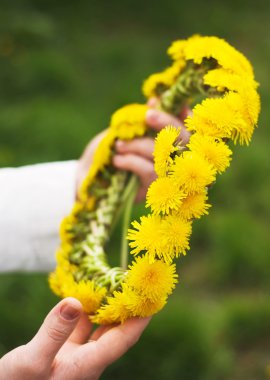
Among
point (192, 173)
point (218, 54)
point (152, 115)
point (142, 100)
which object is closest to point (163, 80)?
point (152, 115)

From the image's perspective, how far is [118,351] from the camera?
96 cm

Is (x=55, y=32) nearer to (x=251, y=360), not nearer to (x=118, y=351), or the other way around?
(x=251, y=360)

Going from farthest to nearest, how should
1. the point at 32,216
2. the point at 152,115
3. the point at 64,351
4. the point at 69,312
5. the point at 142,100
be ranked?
the point at 142,100 → the point at 32,216 → the point at 152,115 → the point at 64,351 → the point at 69,312

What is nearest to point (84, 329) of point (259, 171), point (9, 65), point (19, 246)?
point (19, 246)

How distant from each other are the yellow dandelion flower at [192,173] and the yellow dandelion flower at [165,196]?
11mm

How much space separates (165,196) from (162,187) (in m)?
0.01

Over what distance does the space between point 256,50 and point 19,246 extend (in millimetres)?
2551

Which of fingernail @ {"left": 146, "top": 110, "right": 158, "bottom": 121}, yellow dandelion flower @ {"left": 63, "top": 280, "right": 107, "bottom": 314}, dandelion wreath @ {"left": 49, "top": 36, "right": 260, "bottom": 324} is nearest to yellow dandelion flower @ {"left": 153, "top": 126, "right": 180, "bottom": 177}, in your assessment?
dandelion wreath @ {"left": 49, "top": 36, "right": 260, "bottom": 324}

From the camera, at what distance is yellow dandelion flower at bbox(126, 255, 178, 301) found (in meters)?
0.91

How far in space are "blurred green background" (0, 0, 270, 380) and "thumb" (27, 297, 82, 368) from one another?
92 cm

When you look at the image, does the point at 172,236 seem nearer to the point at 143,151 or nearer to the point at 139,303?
the point at 139,303

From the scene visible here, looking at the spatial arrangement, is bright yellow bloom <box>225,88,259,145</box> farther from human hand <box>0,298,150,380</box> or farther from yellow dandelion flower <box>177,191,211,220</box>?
human hand <box>0,298,150,380</box>

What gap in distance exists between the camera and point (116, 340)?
97 cm

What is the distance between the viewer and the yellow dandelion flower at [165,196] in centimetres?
91
